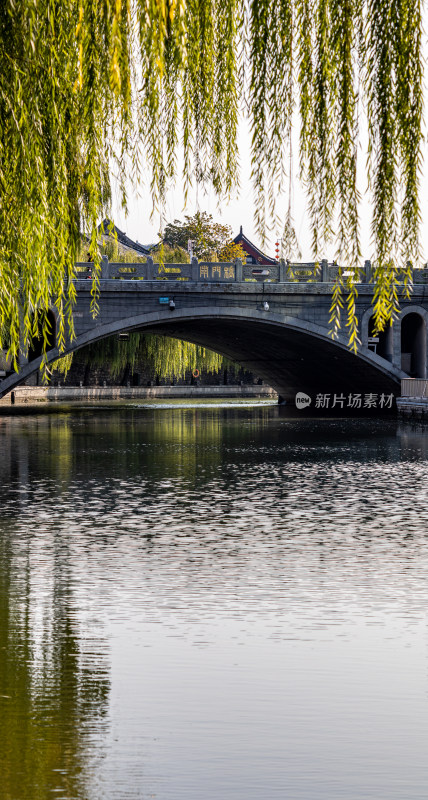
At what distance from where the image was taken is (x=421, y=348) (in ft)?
183

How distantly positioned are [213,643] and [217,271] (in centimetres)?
4239

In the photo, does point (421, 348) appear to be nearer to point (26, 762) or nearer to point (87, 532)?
point (87, 532)

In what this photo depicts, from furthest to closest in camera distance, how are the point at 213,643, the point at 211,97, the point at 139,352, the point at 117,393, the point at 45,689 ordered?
1. the point at 117,393
2. the point at 139,352
3. the point at 213,643
4. the point at 45,689
5. the point at 211,97

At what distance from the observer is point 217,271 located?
169ft

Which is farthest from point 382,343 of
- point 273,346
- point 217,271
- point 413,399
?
point 217,271

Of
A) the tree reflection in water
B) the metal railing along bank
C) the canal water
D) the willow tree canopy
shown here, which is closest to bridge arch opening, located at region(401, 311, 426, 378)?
the metal railing along bank

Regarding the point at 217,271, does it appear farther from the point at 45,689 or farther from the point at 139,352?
the point at 45,689

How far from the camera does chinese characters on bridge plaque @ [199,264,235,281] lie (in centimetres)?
5081

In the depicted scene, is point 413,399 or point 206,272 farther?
point 206,272

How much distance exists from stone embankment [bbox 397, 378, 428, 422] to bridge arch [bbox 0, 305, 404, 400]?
3.97 feet

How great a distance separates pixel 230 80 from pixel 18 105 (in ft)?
3.70

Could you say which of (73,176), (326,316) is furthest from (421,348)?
(73,176)

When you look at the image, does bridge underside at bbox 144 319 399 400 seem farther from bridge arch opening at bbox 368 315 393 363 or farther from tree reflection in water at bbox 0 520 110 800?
tree reflection in water at bbox 0 520 110 800

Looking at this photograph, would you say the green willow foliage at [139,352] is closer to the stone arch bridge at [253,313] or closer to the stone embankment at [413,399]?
the stone arch bridge at [253,313]
